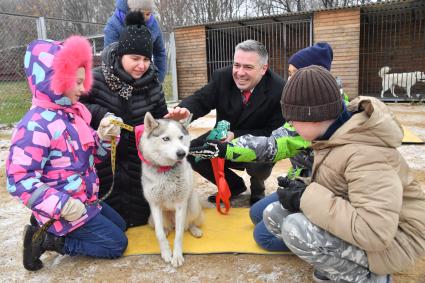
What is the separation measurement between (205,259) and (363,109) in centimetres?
152

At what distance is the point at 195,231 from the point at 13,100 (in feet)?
25.6

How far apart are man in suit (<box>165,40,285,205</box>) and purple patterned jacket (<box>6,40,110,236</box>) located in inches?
45.9

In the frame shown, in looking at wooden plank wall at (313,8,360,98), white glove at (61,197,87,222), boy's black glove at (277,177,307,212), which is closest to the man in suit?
boy's black glove at (277,177,307,212)

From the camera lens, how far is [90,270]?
2.45 metres

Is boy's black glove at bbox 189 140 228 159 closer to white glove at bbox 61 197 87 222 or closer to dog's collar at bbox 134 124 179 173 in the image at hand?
dog's collar at bbox 134 124 179 173

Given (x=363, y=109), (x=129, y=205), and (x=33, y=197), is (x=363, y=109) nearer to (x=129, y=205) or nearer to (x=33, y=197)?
(x=33, y=197)

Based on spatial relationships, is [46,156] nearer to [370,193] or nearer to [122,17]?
[370,193]

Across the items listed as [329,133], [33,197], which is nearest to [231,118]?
[329,133]

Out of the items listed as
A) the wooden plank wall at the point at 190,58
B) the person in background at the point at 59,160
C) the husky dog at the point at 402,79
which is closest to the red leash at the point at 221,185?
the person in background at the point at 59,160

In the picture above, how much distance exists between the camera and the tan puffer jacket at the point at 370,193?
1.55m

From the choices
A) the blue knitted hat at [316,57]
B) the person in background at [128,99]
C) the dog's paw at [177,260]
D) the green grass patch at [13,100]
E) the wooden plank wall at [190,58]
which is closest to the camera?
the dog's paw at [177,260]

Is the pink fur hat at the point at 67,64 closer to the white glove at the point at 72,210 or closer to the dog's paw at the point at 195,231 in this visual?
the white glove at the point at 72,210

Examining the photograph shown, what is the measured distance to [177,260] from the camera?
2.49 metres

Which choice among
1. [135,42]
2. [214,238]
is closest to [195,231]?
[214,238]
